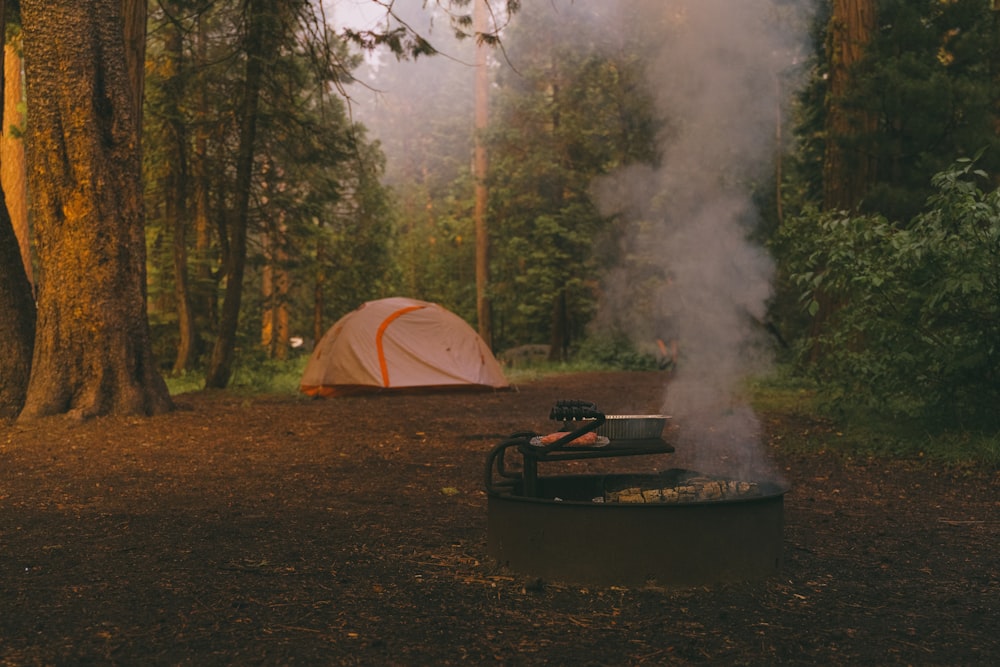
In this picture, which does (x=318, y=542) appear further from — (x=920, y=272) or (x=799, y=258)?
(x=799, y=258)

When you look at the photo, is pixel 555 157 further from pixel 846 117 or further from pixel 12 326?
pixel 12 326

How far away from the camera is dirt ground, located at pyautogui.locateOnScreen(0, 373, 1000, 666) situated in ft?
9.65

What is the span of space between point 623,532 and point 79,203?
653cm

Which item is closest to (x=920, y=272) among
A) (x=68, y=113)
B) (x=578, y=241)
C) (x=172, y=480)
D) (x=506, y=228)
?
(x=172, y=480)

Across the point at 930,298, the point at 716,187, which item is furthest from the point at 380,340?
the point at 930,298

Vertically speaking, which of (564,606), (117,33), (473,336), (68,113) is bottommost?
(564,606)

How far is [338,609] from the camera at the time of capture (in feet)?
10.9

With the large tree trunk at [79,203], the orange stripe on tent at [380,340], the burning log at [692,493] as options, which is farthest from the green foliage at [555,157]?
the burning log at [692,493]

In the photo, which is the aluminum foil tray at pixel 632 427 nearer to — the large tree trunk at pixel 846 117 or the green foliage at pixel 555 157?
the large tree trunk at pixel 846 117

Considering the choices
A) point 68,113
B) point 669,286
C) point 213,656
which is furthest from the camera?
point 669,286

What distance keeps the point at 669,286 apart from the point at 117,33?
45.1 feet

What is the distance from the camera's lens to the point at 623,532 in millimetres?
3551

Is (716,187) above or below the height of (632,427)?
above

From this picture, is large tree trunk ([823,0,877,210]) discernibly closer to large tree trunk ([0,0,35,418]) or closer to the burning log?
the burning log
